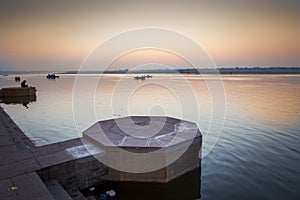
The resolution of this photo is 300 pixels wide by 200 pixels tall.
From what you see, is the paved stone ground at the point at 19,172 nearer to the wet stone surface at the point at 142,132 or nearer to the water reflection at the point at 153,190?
the water reflection at the point at 153,190

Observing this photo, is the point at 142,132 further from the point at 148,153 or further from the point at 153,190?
the point at 153,190

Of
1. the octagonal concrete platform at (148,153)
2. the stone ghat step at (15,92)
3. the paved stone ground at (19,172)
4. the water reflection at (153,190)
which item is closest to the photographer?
the paved stone ground at (19,172)

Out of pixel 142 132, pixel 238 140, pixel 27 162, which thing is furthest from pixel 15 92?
pixel 238 140

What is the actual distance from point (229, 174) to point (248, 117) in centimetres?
1006

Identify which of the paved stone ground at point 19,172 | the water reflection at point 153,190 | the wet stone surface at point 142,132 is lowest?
the water reflection at point 153,190

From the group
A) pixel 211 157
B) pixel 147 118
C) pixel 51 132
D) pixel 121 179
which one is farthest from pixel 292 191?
pixel 51 132

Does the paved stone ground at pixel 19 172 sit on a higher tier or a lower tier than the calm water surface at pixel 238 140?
higher

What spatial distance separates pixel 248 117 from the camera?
55.8 ft

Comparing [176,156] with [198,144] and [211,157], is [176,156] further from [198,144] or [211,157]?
[211,157]

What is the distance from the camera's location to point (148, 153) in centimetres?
706

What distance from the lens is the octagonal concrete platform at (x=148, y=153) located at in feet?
23.3

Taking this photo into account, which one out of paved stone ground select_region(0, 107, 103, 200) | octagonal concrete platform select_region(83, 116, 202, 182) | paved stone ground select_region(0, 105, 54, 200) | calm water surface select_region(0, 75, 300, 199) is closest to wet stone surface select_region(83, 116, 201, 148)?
octagonal concrete platform select_region(83, 116, 202, 182)

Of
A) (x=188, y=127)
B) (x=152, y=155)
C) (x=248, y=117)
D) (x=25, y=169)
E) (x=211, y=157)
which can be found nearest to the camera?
(x=25, y=169)

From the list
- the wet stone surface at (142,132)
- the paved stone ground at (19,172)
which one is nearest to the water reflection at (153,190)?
the wet stone surface at (142,132)
